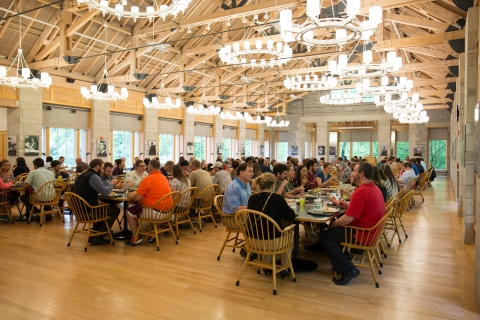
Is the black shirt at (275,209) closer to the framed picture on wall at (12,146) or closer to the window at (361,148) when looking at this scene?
the framed picture on wall at (12,146)

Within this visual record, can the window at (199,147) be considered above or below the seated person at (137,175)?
above

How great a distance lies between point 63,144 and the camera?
12.3 metres

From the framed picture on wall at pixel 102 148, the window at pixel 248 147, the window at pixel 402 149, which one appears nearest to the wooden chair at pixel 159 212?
the framed picture on wall at pixel 102 148

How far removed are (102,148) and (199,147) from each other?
6.86 meters

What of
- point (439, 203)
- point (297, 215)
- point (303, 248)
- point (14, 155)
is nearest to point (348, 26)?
point (297, 215)

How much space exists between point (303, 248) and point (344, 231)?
133 centimetres

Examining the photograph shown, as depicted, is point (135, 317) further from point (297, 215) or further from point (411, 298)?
point (411, 298)

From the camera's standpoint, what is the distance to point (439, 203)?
942 centimetres

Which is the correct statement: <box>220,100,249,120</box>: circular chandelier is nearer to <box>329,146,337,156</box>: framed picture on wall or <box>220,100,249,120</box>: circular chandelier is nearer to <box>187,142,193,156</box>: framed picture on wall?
<box>187,142,193,156</box>: framed picture on wall

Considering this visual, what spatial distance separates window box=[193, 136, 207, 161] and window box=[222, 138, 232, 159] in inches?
81.2

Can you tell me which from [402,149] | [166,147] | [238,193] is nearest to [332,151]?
[402,149]

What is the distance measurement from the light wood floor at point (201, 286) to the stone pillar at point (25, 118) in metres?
6.38

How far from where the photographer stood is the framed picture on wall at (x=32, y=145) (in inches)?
421

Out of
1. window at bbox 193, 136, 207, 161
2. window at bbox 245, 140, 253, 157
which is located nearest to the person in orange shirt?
window at bbox 193, 136, 207, 161
